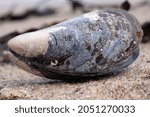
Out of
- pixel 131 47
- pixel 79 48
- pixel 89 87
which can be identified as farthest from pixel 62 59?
pixel 131 47

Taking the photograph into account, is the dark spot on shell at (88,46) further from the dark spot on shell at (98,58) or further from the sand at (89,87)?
the sand at (89,87)

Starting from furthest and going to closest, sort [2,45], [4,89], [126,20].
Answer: [2,45] → [126,20] → [4,89]

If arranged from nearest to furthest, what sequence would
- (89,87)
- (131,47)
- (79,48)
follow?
1. (89,87)
2. (79,48)
3. (131,47)

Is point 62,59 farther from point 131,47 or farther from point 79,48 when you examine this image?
point 131,47

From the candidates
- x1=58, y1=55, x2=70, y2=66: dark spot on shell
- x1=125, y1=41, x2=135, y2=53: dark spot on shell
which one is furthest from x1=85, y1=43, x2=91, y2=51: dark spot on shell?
x1=125, y1=41, x2=135, y2=53: dark spot on shell

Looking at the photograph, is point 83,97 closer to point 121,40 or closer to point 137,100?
point 137,100

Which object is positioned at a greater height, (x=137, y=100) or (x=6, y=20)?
(x=137, y=100)

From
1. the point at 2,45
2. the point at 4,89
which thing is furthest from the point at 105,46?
the point at 2,45

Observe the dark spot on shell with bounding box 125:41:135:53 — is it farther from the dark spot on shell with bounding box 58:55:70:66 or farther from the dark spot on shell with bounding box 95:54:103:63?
the dark spot on shell with bounding box 58:55:70:66
